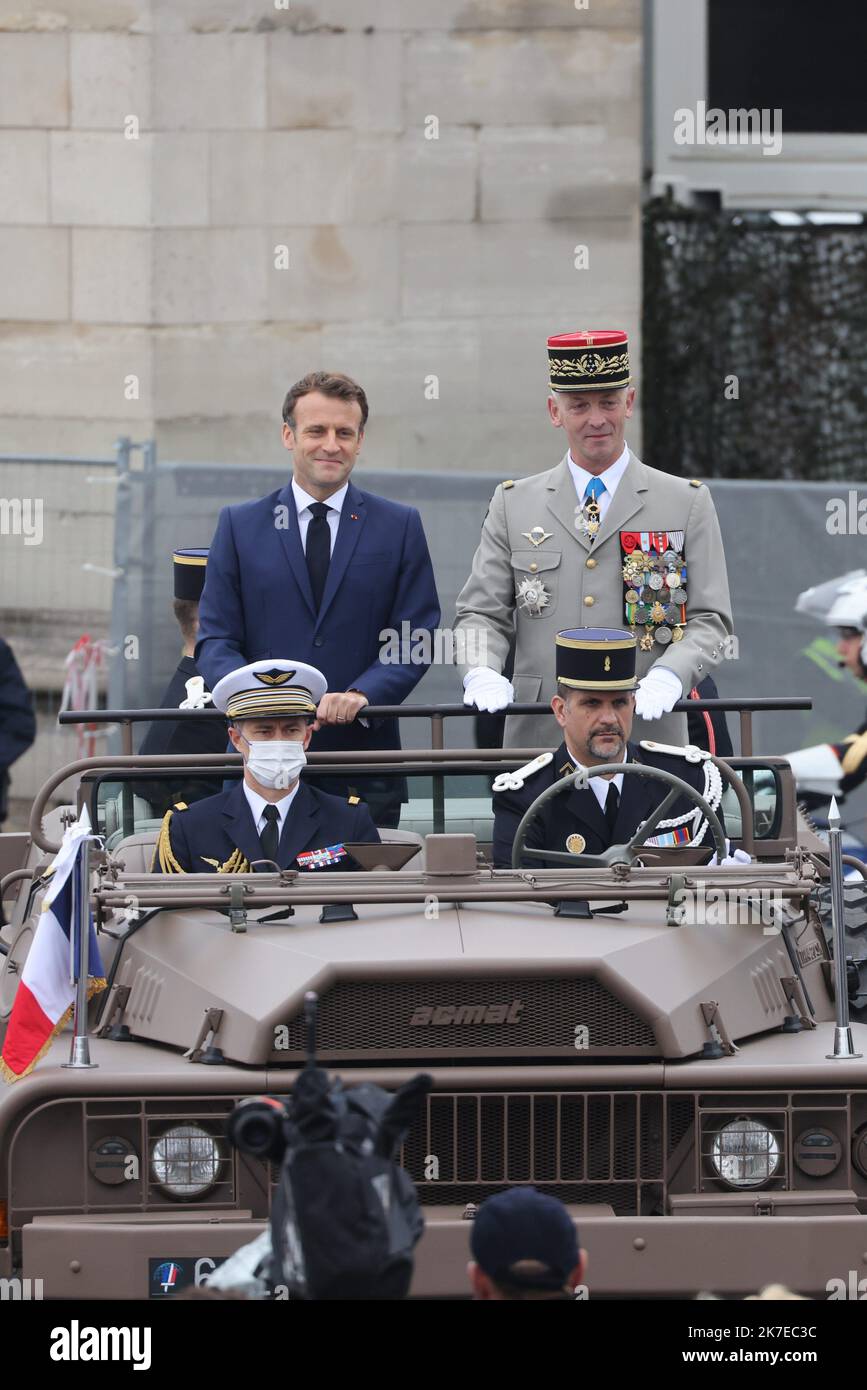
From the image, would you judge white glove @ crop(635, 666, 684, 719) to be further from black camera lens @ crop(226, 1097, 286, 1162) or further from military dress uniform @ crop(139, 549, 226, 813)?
black camera lens @ crop(226, 1097, 286, 1162)

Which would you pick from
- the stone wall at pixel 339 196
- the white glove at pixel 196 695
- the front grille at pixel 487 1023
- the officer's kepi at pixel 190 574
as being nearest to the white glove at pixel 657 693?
the front grille at pixel 487 1023

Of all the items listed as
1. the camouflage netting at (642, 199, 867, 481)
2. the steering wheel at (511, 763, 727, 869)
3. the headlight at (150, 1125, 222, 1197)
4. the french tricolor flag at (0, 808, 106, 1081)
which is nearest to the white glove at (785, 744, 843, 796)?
the steering wheel at (511, 763, 727, 869)

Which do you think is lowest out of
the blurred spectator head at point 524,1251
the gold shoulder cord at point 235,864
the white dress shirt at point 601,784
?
the blurred spectator head at point 524,1251

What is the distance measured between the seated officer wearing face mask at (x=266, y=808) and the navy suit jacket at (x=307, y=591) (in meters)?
0.89

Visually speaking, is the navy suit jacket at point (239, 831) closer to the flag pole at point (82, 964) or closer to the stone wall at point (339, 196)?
the flag pole at point (82, 964)

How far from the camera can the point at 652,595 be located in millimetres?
7539

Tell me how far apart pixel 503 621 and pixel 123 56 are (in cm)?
668

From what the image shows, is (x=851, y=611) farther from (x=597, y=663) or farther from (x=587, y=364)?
(x=597, y=663)

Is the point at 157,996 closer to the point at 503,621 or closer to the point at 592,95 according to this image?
the point at 503,621

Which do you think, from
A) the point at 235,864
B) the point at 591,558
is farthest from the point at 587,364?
the point at 235,864

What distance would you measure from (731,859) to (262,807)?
4.26 ft

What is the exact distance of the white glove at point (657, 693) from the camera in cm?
688

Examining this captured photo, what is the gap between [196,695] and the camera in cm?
779
